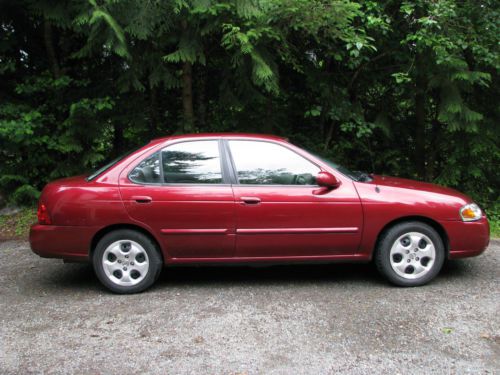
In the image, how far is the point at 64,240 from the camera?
4.30 m

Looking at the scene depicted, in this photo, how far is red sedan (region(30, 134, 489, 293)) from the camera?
4.31m

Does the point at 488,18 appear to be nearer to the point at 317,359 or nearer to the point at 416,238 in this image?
the point at 416,238

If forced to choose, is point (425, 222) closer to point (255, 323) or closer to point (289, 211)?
point (289, 211)

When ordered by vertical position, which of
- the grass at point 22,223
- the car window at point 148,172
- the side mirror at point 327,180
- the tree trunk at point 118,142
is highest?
the tree trunk at point 118,142

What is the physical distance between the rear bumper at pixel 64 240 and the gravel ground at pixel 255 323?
1.49 feet

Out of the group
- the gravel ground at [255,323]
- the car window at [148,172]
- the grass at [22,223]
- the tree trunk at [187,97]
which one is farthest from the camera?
the tree trunk at [187,97]

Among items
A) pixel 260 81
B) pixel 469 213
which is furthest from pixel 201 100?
pixel 469 213

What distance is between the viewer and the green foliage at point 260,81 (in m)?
5.85

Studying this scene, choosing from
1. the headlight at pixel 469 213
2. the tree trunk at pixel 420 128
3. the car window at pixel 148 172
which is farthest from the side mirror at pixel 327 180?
the tree trunk at pixel 420 128

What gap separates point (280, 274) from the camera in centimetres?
499

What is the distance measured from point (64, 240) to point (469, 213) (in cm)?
402

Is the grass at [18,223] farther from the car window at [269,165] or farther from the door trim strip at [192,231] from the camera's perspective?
the car window at [269,165]

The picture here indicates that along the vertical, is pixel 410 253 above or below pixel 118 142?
below

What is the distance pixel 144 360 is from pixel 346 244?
224 cm
